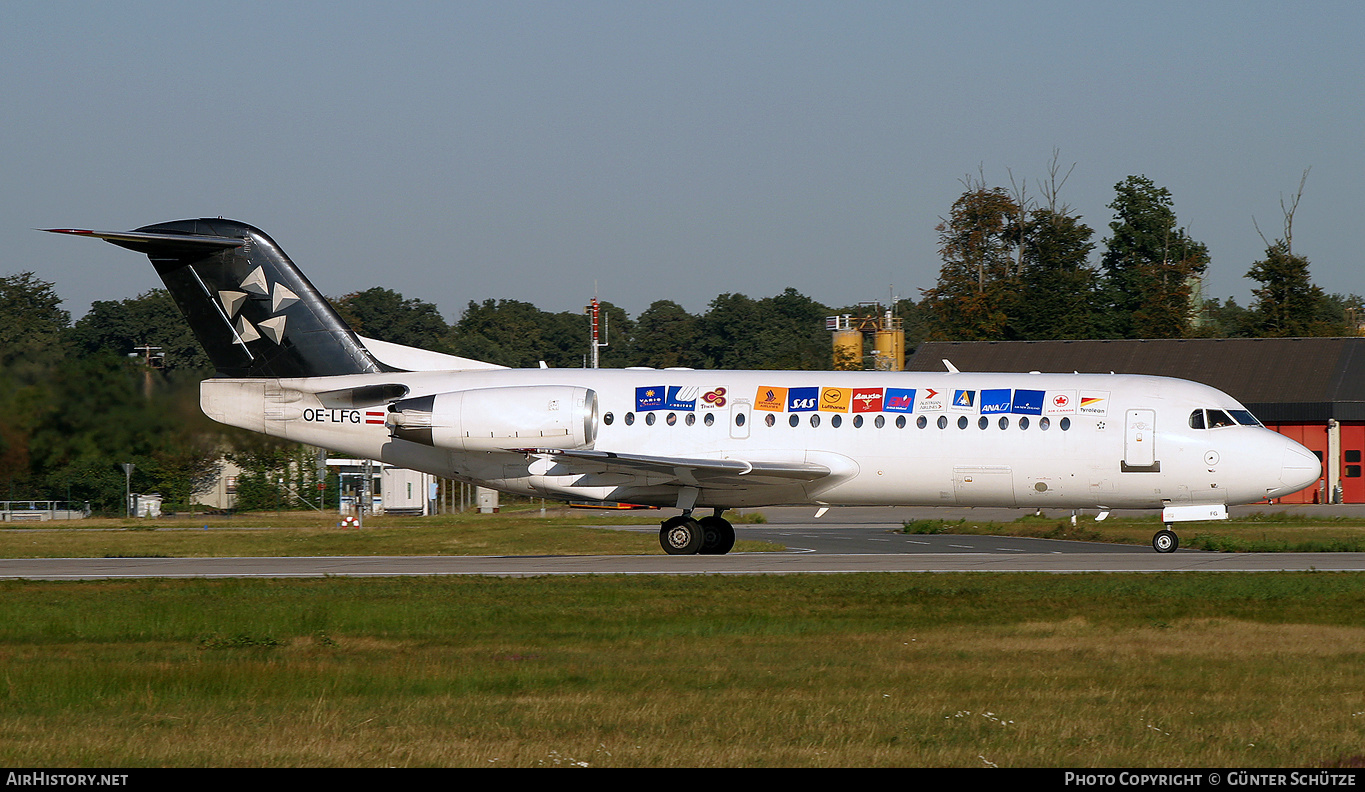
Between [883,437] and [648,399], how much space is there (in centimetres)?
450

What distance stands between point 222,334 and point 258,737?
18.3 meters

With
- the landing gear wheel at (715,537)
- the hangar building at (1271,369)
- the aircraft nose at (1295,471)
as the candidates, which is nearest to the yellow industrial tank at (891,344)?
the hangar building at (1271,369)

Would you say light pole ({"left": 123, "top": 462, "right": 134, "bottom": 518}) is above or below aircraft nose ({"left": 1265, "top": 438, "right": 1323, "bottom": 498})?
below

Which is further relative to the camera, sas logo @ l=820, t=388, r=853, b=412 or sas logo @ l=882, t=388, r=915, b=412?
sas logo @ l=820, t=388, r=853, b=412

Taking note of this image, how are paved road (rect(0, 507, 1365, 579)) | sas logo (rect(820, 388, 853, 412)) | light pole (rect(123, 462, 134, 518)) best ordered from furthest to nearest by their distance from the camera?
light pole (rect(123, 462, 134, 518)), sas logo (rect(820, 388, 853, 412)), paved road (rect(0, 507, 1365, 579))

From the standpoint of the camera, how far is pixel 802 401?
25016 mm

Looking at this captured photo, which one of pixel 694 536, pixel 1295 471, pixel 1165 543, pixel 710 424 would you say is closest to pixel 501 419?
pixel 710 424

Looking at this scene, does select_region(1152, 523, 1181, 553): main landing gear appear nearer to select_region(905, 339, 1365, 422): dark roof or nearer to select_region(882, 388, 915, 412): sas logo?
select_region(882, 388, 915, 412): sas logo

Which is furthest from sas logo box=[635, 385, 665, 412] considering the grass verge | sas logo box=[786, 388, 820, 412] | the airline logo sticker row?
the grass verge

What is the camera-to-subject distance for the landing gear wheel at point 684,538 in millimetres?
25656

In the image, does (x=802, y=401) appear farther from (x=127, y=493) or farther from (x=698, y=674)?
(x=127, y=493)

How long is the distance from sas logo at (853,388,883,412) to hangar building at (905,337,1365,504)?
1237 inches

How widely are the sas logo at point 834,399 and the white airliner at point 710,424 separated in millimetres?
43

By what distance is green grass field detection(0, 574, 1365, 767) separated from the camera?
347 inches
